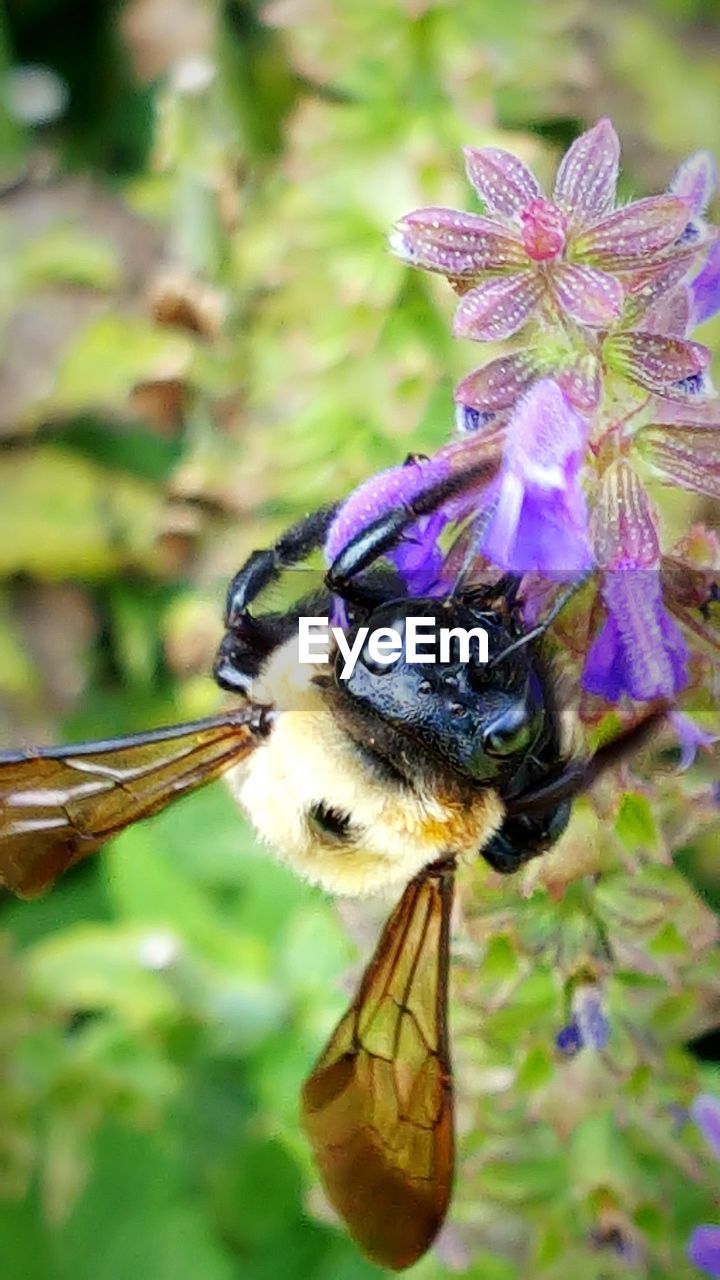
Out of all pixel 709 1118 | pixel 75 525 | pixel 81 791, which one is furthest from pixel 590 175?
pixel 75 525

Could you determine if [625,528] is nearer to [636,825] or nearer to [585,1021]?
[636,825]

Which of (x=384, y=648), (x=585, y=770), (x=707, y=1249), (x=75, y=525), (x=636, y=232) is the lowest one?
(x=707, y=1249)

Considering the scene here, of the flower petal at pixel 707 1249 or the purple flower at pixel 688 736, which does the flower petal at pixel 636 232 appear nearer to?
the purple flower at pixel 688 736

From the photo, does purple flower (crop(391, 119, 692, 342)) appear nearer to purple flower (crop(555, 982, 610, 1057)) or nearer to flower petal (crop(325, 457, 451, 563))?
flower petal (crop(325, 457, 451, 563))

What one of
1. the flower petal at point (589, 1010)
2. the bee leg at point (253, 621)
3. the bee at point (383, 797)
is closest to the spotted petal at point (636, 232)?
the bee at point (383, 797)

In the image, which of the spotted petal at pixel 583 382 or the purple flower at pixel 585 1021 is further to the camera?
the purple flower at pixel 585 1021

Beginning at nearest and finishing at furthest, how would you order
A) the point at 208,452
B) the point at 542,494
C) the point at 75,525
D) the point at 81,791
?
the point at 542,494 → the point at 81,791 → the point at 208,452 → the point at 75,525
